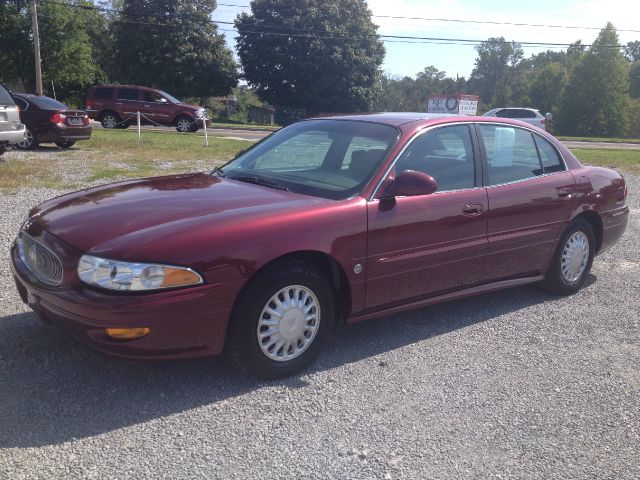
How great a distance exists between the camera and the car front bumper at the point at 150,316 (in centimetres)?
317

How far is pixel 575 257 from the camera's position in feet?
18.2

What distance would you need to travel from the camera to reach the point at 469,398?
3.65 metres

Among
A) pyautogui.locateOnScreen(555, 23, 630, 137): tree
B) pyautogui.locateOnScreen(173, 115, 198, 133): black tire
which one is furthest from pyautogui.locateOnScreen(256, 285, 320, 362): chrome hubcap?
pyautogui.locateOnScreen(555, 23, 630, 137): tree

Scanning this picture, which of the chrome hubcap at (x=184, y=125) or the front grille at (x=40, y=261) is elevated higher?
the front grille at (x=40, y=261)

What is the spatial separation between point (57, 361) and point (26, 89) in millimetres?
44381

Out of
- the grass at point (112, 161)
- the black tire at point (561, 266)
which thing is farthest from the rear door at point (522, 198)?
the grass at point (112, 161)

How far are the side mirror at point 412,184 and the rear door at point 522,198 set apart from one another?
90 cm

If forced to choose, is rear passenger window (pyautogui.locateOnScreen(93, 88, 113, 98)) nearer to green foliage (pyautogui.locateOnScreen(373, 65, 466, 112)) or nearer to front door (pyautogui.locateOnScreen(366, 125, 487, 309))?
front door (pyautogui.locateOnScreen(366, 125, 487, 309))

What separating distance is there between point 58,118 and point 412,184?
12.8 metres

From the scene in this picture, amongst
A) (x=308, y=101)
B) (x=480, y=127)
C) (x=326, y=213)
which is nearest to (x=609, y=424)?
(x=326, y=213)

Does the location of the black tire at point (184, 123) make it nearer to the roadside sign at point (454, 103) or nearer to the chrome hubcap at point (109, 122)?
the chrome hubcap at point (109, 122)

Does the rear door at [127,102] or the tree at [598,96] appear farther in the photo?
the tree at [598,96]

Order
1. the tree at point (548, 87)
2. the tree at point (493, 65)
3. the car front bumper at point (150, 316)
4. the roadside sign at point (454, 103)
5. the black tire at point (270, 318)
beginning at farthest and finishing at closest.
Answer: the tree at point (493, 65) → the tree at point (548, 87) → the roadside sign at point (454, 103) → the black tire at point (270, 318) → the car front bumper at point (150, 316)

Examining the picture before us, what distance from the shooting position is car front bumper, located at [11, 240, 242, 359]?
317cm
